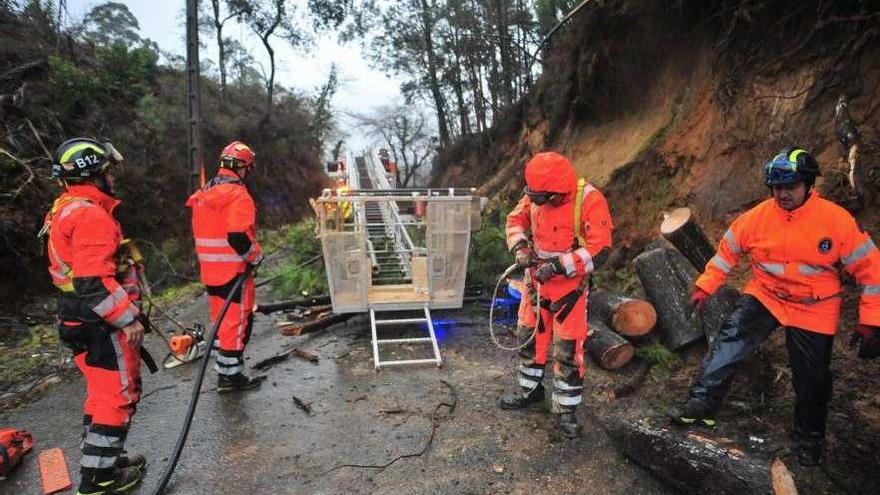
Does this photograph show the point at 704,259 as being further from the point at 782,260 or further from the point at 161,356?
the point at 161,356

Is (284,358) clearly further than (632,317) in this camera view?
→ Yes

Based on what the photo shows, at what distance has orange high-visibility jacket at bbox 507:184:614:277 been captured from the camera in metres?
3.49

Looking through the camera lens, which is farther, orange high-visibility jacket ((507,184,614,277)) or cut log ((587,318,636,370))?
cut log ((587,318,636,370))

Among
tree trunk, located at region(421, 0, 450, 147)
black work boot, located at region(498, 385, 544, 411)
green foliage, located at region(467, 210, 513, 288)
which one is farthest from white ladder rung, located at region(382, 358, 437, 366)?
tree trunk, located at region(421, 0, 450, 147)

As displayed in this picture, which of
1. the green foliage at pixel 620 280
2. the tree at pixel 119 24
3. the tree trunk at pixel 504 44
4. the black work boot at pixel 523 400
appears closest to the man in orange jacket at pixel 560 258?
the black work boot at pixel 523 400

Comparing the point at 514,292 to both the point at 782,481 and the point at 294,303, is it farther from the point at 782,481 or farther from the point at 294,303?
the point at 782,481

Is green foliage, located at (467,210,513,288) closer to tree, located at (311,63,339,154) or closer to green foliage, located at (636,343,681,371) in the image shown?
green foliage, located at (636,343,681,371)

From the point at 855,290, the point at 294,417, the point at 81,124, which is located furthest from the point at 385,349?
the point at 81,124

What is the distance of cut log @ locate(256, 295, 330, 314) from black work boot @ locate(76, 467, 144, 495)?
10.4 ft

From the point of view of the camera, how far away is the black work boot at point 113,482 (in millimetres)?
2980

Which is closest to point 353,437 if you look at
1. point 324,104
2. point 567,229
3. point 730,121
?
point 567,229

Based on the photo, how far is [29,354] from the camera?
17.9 feet

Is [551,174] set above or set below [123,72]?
below

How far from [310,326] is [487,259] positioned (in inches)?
109
